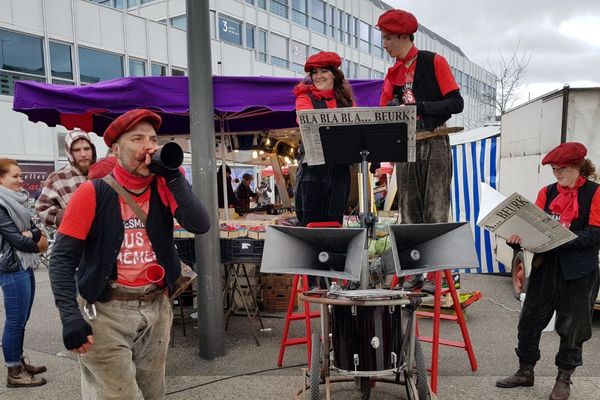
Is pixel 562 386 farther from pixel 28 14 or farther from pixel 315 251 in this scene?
pixel 28 14

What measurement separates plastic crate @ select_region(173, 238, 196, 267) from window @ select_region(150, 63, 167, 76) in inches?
621

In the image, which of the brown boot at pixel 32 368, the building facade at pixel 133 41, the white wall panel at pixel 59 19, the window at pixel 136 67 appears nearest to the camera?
the brown boot at pixel 32 368

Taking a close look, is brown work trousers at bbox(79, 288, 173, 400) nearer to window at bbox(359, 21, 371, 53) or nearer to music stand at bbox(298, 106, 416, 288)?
music stand at bbox(298, 106, 416, 288)

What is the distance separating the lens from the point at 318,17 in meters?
29.1

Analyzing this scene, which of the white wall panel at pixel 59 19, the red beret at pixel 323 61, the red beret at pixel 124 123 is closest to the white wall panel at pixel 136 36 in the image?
the white wall panel at pixel 59 19

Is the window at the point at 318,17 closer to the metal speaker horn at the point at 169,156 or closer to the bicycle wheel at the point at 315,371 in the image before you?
the bicycle wheel at the point at 315,371

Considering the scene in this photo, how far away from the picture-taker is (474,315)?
18.1 ft

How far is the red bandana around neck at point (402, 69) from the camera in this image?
3.62m

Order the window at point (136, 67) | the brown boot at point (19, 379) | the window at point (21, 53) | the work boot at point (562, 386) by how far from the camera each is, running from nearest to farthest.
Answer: the work boot at point (562, 386)
the brown boot at point (19, 379)
the window at point (21, 53)
the window at point (136, 67)

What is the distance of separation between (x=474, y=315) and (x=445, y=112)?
3032mm

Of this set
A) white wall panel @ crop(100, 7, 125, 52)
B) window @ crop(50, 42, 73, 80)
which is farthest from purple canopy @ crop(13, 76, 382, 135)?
white wall panel @ crop(100, 7, 125, 52)

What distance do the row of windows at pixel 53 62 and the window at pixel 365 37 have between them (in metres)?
19.0

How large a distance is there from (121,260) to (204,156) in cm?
211

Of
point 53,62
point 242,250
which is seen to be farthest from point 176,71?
point 242,250
